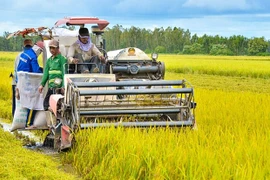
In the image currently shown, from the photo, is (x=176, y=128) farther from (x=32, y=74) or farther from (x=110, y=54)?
(x=110, y=54)

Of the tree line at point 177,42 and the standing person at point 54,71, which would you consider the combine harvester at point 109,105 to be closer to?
the standing person at point 54,71

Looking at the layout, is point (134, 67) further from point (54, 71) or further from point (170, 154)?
point (170, 154)

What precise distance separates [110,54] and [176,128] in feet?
16.1

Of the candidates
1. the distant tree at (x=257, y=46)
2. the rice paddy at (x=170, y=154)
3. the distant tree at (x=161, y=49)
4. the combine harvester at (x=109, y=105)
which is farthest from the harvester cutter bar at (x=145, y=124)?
the distant tree at (x=257, y=46)

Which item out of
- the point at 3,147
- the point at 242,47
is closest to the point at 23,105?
the point at 3,147

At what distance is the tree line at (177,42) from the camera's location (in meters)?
96.6

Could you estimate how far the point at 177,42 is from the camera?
10038 cm

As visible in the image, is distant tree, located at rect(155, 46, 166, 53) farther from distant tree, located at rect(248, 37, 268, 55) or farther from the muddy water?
the muddy water

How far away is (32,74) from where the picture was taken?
859cm

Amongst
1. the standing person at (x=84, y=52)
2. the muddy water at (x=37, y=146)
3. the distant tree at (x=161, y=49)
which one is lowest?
the muddy water at (x=37, y=146)

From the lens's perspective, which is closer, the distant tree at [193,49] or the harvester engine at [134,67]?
the harvester engine at [134,67]

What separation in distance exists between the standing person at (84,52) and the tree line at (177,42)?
8669 centimetres

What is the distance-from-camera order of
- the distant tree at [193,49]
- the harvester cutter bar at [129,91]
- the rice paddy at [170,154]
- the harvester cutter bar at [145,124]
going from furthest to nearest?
the distant tree at [193,49] < the harvester cutter bar at [129,91] < the harvester cutter bar at [145,124] < the rice paddy at [170,154]

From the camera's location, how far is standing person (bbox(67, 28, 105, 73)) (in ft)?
27.6
